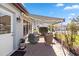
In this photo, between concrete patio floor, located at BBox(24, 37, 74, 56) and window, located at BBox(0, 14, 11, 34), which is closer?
window, located at BBox(0, 14, 11, 34)

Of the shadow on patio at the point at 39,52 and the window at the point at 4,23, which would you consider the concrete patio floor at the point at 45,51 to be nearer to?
the shadow on patio at the point at 39,52

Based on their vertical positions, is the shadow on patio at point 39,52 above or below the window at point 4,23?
below

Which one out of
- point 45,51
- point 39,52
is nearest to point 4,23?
point 39,52

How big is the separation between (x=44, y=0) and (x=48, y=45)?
8915mm

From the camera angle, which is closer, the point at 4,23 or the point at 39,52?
the point at 4,23

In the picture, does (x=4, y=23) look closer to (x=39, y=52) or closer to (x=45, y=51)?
(x=39, y=52)

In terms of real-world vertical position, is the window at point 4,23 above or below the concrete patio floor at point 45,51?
above

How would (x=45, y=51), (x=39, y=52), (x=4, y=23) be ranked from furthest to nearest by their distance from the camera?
1. (x=45, y=51)
2. (x=39, y=52)
3. (x=4, y=23)

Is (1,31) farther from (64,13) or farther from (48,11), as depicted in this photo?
(64,13)

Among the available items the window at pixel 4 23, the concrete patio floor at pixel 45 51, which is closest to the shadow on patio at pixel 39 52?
the concrete patio floor at pixel 45 51

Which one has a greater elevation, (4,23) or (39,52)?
(4,23)

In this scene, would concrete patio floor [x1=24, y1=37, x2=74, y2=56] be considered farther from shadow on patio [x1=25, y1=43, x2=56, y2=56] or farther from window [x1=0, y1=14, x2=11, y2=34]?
window [x1=0, y1=14, x2=11, y2=34]

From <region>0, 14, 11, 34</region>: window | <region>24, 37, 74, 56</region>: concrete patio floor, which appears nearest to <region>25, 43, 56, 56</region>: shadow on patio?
<region>24, 37, 74, 56</region>: concrete patio floor

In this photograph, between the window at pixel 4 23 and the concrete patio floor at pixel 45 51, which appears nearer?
the window at pixel 4 23
